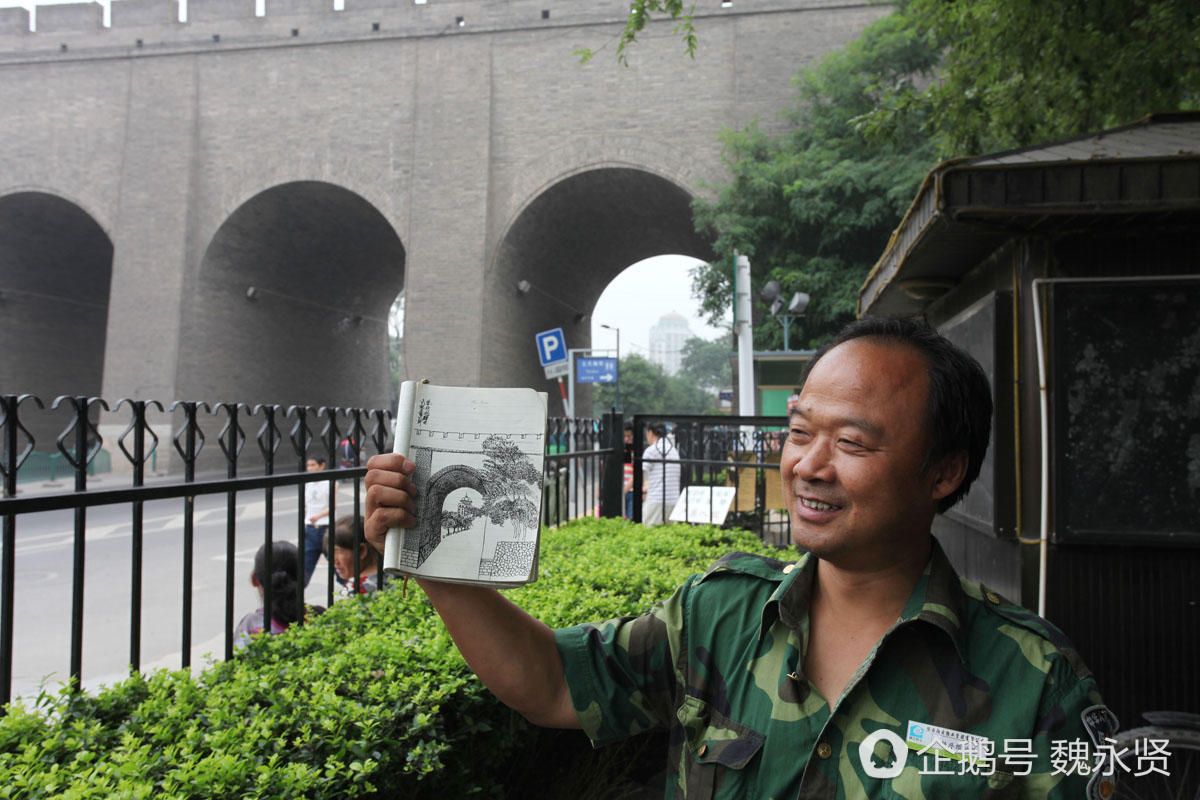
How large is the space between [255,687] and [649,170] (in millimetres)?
20000

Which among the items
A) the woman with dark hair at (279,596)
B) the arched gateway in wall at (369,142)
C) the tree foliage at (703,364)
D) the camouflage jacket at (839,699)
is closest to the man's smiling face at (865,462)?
the camouflage jacket at (839,699)

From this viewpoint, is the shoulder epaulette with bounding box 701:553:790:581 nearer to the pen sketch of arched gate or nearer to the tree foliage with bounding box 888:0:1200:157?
the pen sketch of arched gate

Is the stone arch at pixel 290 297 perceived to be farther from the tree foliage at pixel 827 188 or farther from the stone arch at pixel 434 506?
the stone arch at pixel 434 506

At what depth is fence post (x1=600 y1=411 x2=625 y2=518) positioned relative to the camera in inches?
257

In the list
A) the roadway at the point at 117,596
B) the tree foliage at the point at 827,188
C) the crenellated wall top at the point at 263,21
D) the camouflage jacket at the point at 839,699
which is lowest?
the roadway at the point at 117,596

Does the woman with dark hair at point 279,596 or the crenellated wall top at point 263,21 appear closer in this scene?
the woman with dark hair at point 279,596

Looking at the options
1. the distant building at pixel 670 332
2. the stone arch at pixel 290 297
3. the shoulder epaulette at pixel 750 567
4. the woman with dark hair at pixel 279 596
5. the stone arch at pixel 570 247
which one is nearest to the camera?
the shoulder epaulette at pixel 750 567

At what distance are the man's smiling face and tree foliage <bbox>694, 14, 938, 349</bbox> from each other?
15570 mm

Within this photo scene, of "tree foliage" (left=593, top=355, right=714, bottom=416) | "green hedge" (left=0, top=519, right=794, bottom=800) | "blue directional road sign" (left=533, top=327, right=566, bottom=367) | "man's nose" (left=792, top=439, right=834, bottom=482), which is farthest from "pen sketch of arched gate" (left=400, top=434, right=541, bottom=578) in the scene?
"tree foliage" (left=593, top=355, right=714, bottom=416)

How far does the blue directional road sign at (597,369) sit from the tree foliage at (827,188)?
12.5 feet

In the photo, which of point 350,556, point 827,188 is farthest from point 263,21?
point 350,556

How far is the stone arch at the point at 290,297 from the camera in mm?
23219

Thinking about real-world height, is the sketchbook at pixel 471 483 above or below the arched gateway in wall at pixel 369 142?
below

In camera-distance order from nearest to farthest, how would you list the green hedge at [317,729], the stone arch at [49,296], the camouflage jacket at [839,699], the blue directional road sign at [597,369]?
1. the camouflage jacket at [839,699]
2. the green hedge at [317,729]
3. the blue directional road sign at [597,369]
4. the stone arch at [49,296]
